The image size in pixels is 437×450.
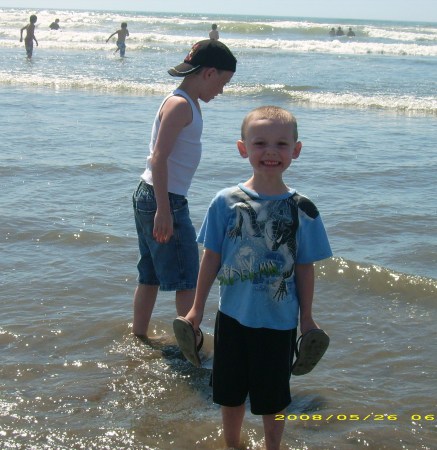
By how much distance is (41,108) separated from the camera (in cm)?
1328

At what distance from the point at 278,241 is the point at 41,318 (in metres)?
2.26

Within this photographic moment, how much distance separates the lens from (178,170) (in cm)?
403

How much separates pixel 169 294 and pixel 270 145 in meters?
2.45

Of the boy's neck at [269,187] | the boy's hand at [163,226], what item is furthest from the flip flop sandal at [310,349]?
the boy's hand at [163,226]

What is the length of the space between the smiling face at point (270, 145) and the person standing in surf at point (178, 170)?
0.93m

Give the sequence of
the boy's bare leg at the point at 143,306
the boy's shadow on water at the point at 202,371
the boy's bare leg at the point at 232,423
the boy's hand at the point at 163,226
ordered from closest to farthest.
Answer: the boy's bare leg at the point at 232,423 → the boy's shadow on water at the point at 202,371 → the boy's hand at the point at 163,226 → the boy's bare leg at the point at 143,306

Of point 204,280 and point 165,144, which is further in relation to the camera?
point 165,144

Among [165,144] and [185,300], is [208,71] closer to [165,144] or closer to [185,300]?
[165,144]

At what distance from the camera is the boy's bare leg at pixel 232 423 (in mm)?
3198

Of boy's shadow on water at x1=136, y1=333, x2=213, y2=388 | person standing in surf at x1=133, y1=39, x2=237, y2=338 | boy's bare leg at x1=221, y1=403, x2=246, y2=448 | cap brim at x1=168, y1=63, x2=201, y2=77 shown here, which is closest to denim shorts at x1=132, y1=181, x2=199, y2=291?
person standing in surf at x1=133, y1=39, x2=237, y2=338

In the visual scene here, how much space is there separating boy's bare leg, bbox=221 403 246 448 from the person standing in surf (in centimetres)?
105

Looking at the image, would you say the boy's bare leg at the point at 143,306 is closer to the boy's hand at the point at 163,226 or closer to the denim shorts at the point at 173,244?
the denim shorts at the point at 173,244

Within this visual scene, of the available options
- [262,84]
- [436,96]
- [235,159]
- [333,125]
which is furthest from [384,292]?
[262,84]

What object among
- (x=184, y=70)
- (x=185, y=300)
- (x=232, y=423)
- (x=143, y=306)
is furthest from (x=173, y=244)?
(x=232, y=423)
